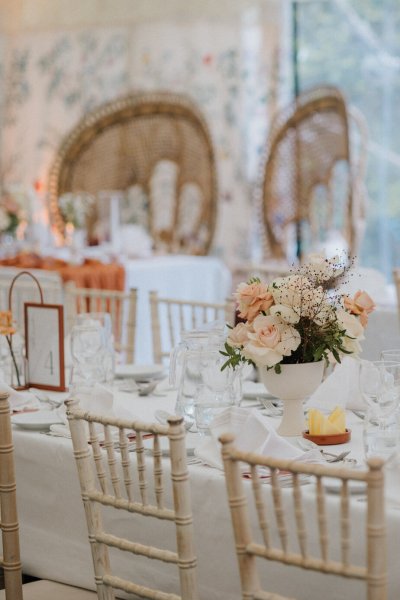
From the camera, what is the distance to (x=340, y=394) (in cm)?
278

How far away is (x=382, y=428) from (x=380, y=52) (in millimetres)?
5070

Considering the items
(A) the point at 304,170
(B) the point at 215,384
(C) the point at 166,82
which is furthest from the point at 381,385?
(C) the point at 166,82

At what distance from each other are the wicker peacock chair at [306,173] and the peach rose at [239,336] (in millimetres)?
4004

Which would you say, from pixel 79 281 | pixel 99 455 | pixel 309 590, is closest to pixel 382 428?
pixel 309 590

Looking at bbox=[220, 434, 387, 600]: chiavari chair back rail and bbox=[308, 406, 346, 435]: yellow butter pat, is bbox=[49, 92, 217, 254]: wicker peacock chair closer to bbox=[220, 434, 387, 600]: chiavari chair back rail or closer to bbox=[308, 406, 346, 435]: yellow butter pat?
bbox=[308, 406, 346, 435]: yellow butter pat

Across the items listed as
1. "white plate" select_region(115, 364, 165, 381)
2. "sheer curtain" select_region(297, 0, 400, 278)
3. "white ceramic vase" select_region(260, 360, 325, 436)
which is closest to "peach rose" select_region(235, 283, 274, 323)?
"white ceramic vase" select_region(260, 360, 325, 436)

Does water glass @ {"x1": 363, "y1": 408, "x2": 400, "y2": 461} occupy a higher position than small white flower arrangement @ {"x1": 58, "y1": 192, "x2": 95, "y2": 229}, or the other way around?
small white flower arrangement @ {"x1": 58, "y1": 192, "x2": 95, "y2": 229}

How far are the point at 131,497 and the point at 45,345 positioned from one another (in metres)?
1.09

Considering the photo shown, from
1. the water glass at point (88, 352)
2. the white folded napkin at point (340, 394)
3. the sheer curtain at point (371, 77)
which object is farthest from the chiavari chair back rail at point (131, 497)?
the sheer curtain at point (371, 77)

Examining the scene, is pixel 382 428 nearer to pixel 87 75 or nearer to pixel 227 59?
pixel 227 59

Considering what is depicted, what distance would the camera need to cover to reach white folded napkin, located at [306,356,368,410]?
9.09ft

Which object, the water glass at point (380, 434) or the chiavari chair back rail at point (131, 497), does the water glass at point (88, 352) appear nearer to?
the chiavari chair back rail at point (131, 497)

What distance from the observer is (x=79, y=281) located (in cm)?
577

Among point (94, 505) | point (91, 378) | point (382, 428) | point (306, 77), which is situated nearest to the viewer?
point (94, 505)
